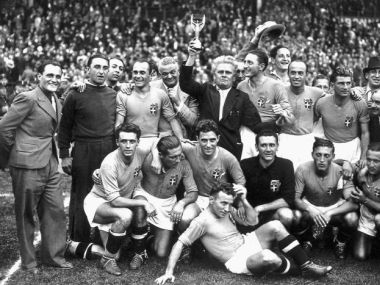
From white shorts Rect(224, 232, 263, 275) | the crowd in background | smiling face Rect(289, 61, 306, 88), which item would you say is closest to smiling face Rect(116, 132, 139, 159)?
white shorts Rect(224, 232, 263, 275)

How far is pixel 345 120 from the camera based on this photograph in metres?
6.61

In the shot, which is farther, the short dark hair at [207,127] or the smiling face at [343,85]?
the smiling face at [343,85]

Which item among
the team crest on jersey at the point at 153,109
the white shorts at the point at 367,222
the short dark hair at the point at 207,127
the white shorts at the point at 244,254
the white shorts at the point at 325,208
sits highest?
the team crest on jersey at the point at 153,109

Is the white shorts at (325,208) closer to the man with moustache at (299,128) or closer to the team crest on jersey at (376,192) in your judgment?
the team crest on jersey at (376,192)

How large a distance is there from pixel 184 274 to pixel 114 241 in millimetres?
794

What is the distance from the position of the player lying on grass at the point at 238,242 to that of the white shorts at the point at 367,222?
3.12ft

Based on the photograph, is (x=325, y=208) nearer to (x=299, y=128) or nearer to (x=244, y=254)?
(x=299, y=128)

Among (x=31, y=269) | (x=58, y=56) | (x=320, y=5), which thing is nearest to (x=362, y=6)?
(x=320, y=5)

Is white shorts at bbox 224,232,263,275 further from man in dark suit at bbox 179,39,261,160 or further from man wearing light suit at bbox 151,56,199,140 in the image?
man wearing light suit at bbox 151,56,199,140

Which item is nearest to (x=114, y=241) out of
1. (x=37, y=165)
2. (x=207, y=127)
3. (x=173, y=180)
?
(x=173, y=180)

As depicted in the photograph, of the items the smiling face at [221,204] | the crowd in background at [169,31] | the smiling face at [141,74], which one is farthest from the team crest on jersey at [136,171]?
the crowd in background at [169,31]

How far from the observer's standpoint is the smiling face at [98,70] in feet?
20.4

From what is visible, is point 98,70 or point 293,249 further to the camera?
point 98,70

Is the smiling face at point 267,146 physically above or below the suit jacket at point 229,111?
below
